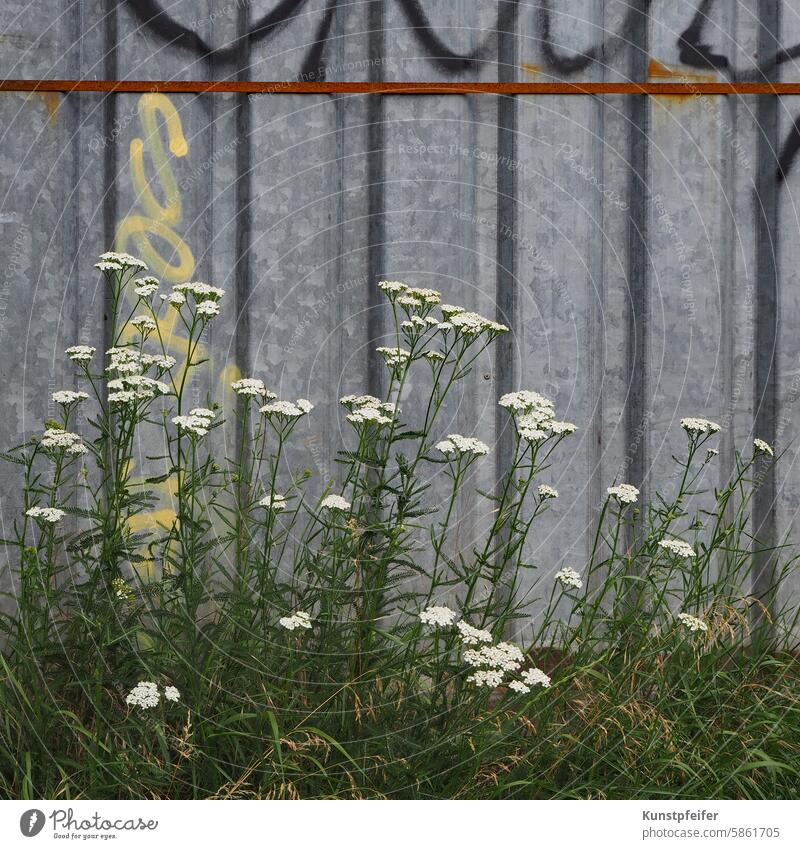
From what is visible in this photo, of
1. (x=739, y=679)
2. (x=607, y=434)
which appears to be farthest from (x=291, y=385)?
(x=739, y=679)

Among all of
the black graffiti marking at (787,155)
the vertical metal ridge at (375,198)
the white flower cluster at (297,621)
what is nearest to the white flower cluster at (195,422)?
the white flower cluster at (297,621)

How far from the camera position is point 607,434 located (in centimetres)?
399

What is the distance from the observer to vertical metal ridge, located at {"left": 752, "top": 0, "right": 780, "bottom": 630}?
3.95 meters

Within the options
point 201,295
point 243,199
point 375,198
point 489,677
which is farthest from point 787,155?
point 489,677

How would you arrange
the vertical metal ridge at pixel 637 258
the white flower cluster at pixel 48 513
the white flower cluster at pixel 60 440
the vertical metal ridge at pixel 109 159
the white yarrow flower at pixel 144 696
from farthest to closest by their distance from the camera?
the vertical metal ridge at pixel 637 258, the vertical metal ridge at pixel 109 159, the white flower cluster at pixel 60 440, the white flower cluster at pixel 48 513, the white yarrow flower at pixel 144 696

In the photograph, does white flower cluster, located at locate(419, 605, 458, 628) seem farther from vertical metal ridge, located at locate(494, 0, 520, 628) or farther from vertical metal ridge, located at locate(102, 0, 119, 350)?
vertical metal ridge, located at locate(102, 0, 119, 350)

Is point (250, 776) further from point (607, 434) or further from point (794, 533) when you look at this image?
point (794, 533)

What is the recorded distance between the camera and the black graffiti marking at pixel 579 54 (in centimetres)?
384

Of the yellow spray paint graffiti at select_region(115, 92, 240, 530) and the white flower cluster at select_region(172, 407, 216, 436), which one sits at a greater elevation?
the yellow spray paint graffiti at select_region(115, 92, 240, 530)

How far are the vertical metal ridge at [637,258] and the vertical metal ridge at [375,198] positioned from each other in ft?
3.39

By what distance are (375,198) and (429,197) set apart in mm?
221

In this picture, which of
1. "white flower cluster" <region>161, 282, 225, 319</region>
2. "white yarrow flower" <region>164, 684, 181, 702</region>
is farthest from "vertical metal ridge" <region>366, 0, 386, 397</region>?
"white yarrow flower" <region>164, 684, 181, 702</region>

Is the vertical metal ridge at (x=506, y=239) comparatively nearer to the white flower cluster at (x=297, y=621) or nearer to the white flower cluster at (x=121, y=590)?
the white flower cluster at (x=297, y=621)

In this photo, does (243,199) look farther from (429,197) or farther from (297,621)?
(297,621)
